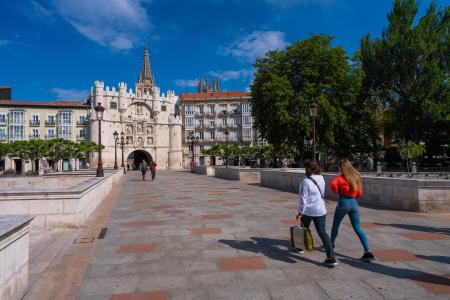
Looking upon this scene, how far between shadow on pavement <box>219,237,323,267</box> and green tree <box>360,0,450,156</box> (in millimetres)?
29831

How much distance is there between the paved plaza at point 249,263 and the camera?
152 inches

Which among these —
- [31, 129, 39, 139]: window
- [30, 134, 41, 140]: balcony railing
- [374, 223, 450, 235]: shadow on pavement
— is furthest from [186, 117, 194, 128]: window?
[374, 223, 450, 235]: shadow on pavement

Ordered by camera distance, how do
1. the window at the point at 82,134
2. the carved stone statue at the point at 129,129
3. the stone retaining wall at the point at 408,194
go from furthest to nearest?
the carved stone statue at the point at 129,129, the window at the point at 82,134, the stone retaining wall at the point at 408,194

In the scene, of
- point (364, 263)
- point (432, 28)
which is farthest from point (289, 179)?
point (432, 28)

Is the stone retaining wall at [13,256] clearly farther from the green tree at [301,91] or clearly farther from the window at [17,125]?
the window at [17,125]

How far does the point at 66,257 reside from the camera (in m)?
5.34

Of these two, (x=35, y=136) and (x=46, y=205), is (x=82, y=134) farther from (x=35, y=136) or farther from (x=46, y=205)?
(x=46, y=205)

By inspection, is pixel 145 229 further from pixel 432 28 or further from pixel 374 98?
pixel 432 28

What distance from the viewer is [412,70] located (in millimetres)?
32094

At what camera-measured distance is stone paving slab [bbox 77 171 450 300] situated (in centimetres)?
385

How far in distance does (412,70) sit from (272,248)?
109 ft

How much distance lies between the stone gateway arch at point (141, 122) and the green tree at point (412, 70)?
151 feet

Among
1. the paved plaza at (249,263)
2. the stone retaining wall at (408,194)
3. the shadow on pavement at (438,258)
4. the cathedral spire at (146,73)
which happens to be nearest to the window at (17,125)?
the cathedral spire at (146,73)

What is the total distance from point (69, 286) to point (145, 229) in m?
A: 3.23
